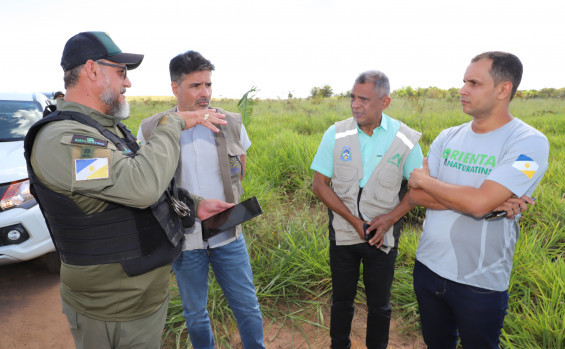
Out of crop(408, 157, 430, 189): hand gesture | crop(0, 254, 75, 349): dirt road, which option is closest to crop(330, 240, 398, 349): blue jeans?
crop(408, 157, 430, 189): hand gesture

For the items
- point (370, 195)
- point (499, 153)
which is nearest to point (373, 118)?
point (370, 195)

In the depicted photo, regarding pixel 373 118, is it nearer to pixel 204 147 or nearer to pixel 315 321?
pixel 204 147

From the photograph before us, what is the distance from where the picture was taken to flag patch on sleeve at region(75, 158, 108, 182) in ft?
3.88

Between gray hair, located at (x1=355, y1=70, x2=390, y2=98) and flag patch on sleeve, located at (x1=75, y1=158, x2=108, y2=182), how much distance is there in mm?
1574

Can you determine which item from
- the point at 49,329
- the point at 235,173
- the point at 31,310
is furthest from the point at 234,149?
the point at 31,310

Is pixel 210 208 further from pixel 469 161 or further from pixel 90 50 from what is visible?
pixel 469 161

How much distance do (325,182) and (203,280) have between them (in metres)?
1.02

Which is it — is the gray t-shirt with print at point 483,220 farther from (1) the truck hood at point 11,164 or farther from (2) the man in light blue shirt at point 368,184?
(1) the truck hood at point 11,164

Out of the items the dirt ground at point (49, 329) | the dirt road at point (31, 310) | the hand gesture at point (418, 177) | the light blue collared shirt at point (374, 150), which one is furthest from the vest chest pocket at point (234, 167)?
the dirt road at point (31, 310)

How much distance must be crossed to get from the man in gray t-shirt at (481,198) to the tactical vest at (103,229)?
54.0 inches

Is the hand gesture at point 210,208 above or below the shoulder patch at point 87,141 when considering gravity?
below

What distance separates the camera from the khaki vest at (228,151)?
2.01m

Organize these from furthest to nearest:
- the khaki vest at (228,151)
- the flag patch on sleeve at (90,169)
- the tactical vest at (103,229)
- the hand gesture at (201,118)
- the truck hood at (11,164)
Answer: the truck hood at (11,164) < the khaki vest at (228,151) < the hand gesture at (201,118) < the tactical vest at (103,229) < the flag patch on sleeve at (90,169)

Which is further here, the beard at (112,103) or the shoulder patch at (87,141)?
the beard at (112,103)
